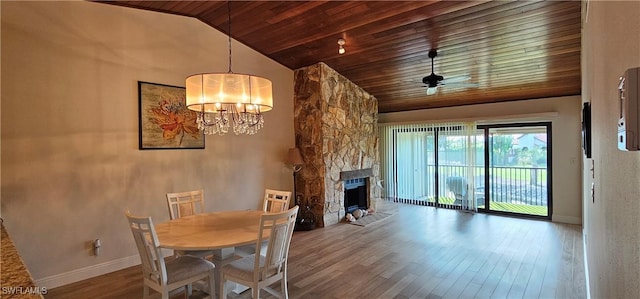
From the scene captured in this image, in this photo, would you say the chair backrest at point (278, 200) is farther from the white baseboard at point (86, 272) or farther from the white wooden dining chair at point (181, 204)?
the white baseboard at point (86, 272)

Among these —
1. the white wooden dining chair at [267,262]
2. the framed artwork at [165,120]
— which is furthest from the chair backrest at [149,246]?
the framed artwork at [165,120]

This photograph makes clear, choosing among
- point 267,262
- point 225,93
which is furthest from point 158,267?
point 225,93

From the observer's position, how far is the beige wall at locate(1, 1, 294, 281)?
3.16 m

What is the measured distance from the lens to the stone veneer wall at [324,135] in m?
5.76

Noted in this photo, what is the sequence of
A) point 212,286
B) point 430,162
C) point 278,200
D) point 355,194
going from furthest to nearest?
point 430,162, point 355,194, point 278,200, point 212,286

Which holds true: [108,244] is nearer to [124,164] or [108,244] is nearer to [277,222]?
[124,164]

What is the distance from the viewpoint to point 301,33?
15.1ft

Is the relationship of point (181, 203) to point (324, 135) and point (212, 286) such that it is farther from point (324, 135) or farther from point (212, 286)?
point (324, 135)

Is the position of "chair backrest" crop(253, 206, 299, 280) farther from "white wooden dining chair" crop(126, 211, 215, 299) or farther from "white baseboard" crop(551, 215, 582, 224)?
"white baseboard" crop(551, 215, 582, 224)

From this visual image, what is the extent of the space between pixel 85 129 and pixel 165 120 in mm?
909

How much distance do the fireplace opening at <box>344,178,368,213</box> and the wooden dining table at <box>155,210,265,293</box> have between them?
330 cm

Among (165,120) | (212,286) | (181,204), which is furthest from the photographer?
(165,120)

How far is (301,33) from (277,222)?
310 cm

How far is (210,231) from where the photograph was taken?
280cm
